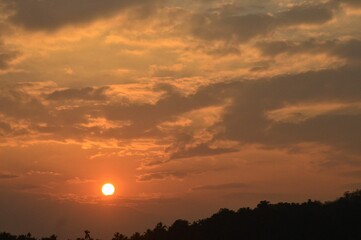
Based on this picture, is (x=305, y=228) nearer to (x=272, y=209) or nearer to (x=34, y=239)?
(x=272, y=209)

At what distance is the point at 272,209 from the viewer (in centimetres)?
15775

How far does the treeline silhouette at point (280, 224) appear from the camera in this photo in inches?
5876

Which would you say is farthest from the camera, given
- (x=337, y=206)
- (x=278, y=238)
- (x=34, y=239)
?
(x=34, y=239)

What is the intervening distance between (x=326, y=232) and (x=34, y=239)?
2988 inches

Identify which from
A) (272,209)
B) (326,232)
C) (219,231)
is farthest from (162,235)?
(326,232)

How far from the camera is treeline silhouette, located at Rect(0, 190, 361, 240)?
149250 mm

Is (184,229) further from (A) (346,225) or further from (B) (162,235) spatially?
(A) (346,225)

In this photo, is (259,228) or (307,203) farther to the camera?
(307,203)

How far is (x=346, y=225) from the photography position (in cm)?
14962

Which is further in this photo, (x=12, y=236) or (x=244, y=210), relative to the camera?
(x=12, y=236)

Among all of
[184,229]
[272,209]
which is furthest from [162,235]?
[272,209]

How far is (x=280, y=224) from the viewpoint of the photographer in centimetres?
15238

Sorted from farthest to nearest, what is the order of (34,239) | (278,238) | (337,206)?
1. (34,239)
2. (337,206)
3. (278,238)

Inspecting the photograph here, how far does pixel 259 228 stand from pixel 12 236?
67256 millimetres
